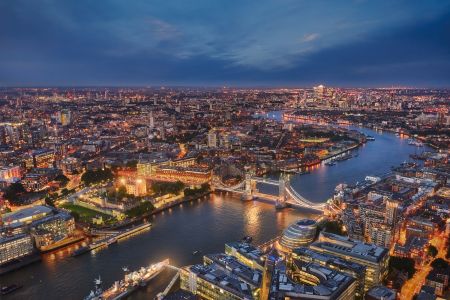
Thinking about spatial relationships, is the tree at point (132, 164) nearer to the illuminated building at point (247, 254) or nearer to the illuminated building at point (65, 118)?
the illuminated building at point (247, 254)

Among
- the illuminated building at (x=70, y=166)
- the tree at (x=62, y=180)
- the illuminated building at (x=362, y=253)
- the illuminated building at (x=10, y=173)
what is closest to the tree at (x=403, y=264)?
the illuminated building at (x=362, y=253)

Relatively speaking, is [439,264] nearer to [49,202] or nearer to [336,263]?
[336,263]

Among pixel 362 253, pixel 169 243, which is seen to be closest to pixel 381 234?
pixel 362 253

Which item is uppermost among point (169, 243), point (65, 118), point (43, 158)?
point (65, 118)

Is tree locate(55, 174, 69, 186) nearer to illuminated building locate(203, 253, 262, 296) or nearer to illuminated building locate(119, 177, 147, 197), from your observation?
illuminated building locate(119, 177, 147, 197)

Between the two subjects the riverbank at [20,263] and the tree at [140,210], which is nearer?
the riverbank at [20,263]

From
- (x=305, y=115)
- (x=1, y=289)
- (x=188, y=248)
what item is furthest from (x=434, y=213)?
(x=305, y=115)

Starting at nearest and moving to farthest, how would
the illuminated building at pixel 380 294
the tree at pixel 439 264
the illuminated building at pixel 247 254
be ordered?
1. the illuminated building at pixel 380 294
2. the illuminated building at pixel 247 254
3. the tree at pixel 439 264
